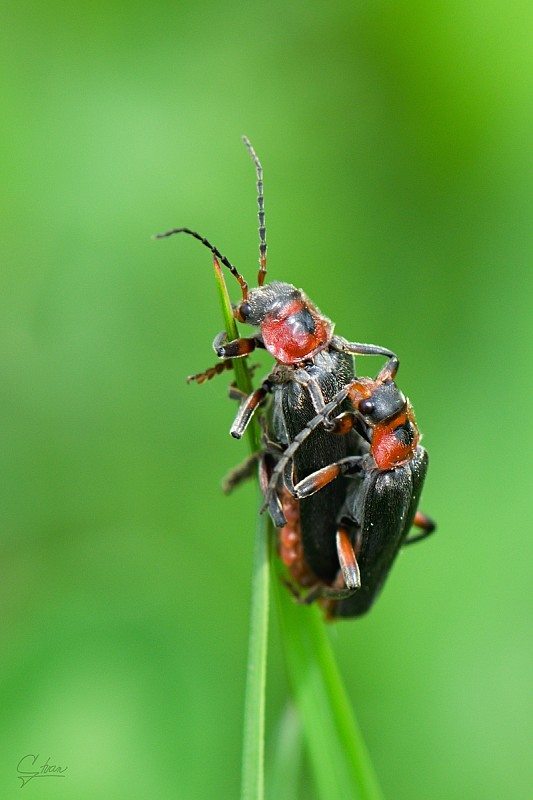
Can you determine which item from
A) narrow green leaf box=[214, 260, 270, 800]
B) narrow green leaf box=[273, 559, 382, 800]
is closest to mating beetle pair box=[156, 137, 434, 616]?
narrow green leaf box=[273, 559, 382, 800]

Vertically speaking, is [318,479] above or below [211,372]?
below

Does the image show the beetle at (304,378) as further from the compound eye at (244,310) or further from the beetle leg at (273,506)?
the beetle leg at (273,506)

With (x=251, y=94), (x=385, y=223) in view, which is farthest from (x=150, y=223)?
(x=385, y=223)

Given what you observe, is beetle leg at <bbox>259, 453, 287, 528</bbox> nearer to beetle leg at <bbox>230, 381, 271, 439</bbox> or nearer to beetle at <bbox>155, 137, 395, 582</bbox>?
beetle leg at <bbox>230, 381, 271, 439</bbox>

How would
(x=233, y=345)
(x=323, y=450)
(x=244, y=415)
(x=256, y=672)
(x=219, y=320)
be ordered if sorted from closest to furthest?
(x=256, y=672) → (x=233, y=345) → (x=244, y=415) → (x=323, y=450) → (x=219, y=320)

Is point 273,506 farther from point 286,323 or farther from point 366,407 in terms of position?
point 286,323

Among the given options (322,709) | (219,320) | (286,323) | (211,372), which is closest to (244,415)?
(211,372)

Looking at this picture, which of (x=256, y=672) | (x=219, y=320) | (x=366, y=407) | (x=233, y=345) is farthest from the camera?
(x=219, y=320)

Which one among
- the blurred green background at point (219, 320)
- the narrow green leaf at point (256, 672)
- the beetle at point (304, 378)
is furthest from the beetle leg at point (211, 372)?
the blurred green background at point (219, 320)
